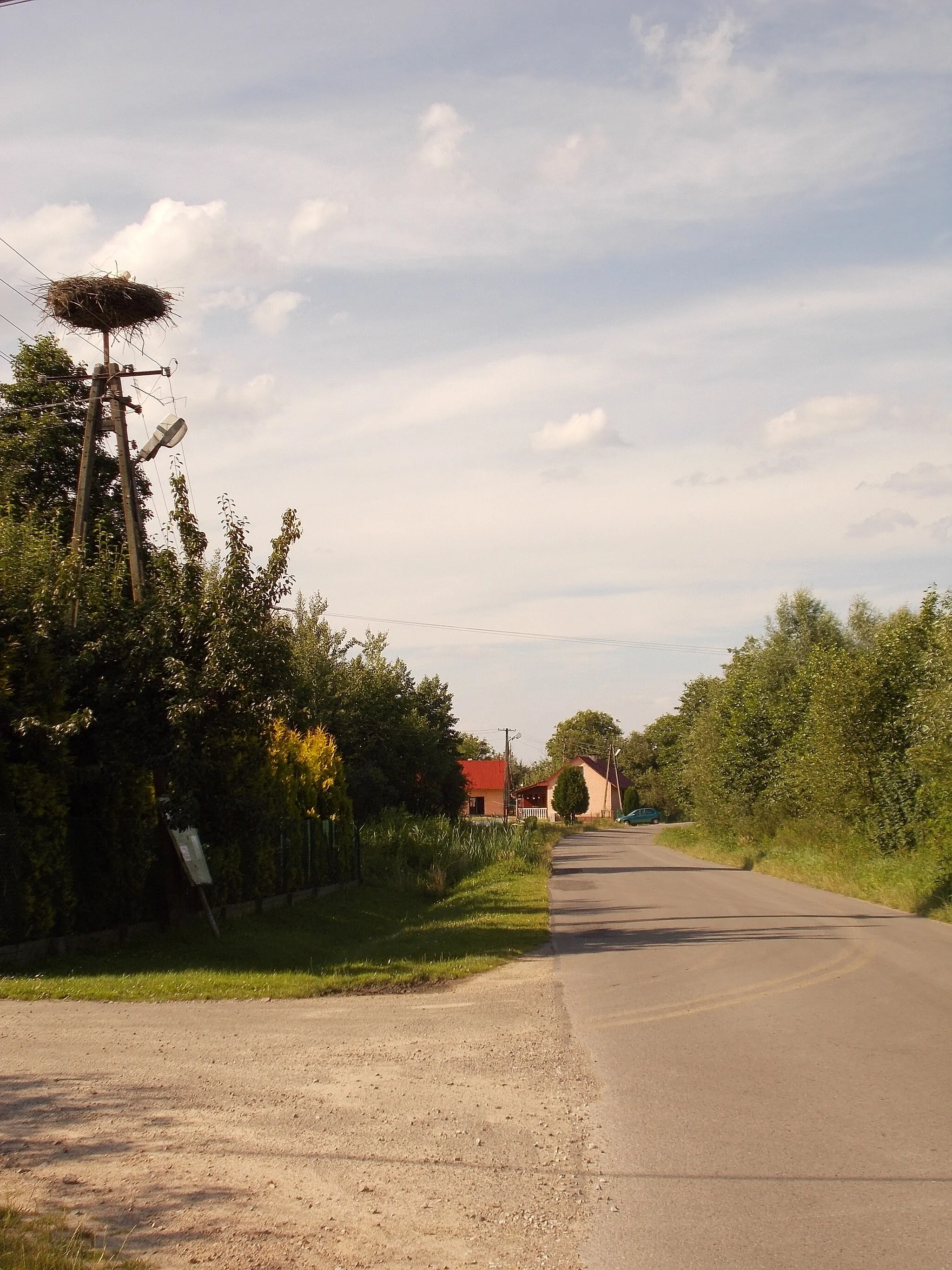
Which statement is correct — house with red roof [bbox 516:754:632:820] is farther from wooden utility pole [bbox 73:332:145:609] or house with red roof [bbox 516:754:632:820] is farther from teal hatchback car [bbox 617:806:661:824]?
wooden utility pole [bbox 73:332:145:609]

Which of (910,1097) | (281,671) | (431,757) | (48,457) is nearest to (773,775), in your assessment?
(431,757)

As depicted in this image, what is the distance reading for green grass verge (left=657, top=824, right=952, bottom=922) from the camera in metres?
21.2

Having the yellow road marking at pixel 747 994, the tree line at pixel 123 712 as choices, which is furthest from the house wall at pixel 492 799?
the yellow road marking at pixel 747 994

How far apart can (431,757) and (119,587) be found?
89.8ft

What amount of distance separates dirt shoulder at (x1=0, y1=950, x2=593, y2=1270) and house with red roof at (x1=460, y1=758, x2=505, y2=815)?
99.7m

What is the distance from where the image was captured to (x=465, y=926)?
19125mm

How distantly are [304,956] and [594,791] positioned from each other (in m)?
109

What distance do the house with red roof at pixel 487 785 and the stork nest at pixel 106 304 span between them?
91.8 m

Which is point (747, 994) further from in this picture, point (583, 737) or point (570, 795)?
point (583, 737)

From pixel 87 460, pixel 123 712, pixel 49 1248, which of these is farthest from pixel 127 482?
pixel 49 1248

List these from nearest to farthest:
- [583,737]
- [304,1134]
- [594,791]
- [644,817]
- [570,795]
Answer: [304,1134] < [570,795] < [644,817] < [594,791] < [583,737]

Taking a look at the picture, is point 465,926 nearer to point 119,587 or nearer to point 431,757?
point 119,587

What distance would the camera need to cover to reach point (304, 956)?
15.7 m

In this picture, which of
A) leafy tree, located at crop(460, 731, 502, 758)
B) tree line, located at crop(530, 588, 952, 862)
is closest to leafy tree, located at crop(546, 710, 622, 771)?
leafy tree, located at crop(460, 731, 502, 758)
